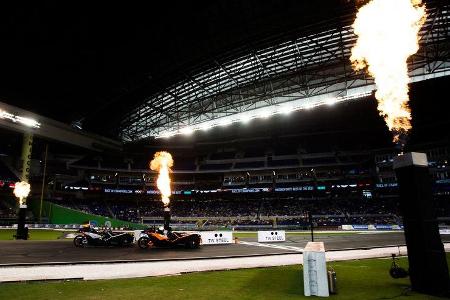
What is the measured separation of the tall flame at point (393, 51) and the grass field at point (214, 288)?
4.02 m

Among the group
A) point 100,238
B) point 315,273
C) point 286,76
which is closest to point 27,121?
point 100,238

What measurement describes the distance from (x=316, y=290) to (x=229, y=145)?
183ft

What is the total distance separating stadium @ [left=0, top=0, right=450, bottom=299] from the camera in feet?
26.0

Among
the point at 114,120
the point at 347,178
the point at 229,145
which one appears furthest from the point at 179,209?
the point at 347,178

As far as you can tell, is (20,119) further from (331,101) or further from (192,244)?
(331,101)

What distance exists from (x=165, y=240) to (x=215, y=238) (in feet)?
19.0

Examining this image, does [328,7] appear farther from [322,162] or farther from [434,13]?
→ [322,162]

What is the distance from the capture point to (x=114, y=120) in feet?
125

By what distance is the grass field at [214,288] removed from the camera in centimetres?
642

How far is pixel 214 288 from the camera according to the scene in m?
7.27

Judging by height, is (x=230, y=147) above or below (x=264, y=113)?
above

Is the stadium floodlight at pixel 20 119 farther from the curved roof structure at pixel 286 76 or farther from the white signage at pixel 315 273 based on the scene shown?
the white signage at pixel 315 273

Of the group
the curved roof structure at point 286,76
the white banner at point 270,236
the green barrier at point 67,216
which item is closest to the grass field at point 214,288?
the white banner at point 270,236

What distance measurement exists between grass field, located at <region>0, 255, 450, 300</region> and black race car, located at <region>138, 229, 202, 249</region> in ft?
26.4
